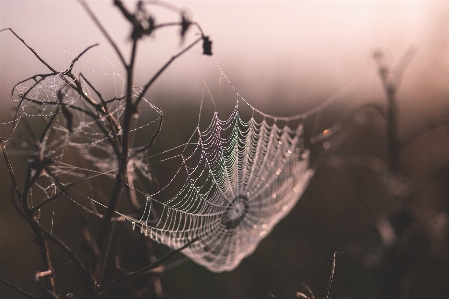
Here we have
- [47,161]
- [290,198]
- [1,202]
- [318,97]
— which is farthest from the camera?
[318,97]

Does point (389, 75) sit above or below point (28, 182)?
above

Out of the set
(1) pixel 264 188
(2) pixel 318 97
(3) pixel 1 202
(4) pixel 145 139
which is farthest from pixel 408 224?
(2) pixel 318 97

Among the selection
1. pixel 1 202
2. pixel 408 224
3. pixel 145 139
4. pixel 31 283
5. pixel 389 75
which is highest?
pixel 389 75

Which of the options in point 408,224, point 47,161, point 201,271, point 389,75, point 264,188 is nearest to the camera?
point 47,161

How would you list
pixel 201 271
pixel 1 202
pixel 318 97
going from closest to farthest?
pixel 1 202, pixel 201 271, pixel 318 97

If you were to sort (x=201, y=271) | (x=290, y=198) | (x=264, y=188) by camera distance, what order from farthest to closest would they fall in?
(x=201, y=271) < (x=290, y=198) < (x=264, y=188)

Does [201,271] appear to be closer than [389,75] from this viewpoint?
No

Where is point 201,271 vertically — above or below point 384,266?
below

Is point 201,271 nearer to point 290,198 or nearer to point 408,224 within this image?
point 290,198

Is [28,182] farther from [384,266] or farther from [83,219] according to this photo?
[384,266]

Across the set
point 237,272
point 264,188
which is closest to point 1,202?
point 237,272
